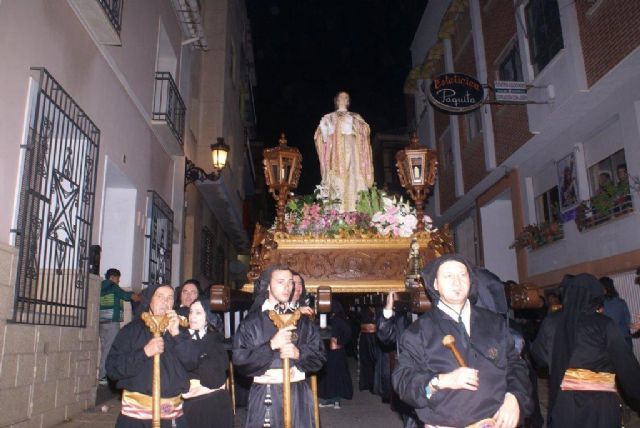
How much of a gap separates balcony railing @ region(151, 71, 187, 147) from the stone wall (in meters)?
4.49

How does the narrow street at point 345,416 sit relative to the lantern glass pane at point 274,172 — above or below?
below

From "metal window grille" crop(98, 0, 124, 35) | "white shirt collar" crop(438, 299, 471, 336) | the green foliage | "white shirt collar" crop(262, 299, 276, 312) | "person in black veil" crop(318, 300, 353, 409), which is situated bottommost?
"person in black veil" crop(318, 300, 353, 409)

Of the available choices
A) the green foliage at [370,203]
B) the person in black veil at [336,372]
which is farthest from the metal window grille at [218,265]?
the green foliage at [370,203]

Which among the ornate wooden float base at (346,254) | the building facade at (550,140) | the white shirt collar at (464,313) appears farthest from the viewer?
the building facade at (550,140)

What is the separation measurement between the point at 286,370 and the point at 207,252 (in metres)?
13.0

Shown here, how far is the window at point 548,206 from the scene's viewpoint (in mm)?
12570

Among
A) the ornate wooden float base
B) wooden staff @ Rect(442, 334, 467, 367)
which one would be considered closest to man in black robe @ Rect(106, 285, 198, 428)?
the ornate wooden float base

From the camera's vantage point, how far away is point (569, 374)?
14.5 feet

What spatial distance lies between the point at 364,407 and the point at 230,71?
12.5 m

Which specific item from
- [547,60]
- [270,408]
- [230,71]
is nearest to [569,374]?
[270,408]

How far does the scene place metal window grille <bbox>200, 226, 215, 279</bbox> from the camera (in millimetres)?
15080

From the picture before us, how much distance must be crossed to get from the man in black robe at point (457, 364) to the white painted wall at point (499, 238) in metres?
13.9

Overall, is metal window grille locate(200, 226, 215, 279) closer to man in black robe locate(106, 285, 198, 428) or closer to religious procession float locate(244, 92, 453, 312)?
religious procession float locate(244, 92, 453, 312)

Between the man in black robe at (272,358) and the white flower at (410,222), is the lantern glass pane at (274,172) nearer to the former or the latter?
the white flower at (410,222)
